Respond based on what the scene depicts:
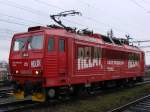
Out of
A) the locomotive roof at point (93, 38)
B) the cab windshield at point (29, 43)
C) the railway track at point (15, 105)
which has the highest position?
the locomotive roof at point (93, 38)

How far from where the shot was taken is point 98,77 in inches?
764

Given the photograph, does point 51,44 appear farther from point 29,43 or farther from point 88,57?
point 88,57

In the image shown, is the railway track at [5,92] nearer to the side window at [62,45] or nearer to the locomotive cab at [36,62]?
the locomotive cab at [36,62]

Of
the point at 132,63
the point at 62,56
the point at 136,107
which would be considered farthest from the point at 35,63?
the point at 132,63

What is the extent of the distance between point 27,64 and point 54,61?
1151mm

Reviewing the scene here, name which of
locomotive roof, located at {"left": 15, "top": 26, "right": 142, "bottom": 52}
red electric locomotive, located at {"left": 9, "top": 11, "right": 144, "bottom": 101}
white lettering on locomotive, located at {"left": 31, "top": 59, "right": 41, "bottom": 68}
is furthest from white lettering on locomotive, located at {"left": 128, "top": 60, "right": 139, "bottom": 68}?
white lettering on locomotive, located at {"left": 31, "top": 59, "right": 41, "bottom": 68}

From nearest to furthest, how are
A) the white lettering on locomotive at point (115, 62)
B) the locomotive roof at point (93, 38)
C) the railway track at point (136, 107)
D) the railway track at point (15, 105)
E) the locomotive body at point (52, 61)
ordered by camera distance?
the railway track at point (15, 105), the railway track at point (136, 107), the locomotive body at point (52, 61), the locomotive roof at point (93, 38), the white lettering on locomotive at point (115, 62)

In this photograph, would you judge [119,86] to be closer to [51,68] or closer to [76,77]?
[76,77]

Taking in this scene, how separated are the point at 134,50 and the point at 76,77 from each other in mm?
10655

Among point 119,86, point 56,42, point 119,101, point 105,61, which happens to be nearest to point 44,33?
point 56,42

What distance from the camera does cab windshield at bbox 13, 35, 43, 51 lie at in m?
15.0

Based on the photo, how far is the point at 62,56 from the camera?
15648 millimetres

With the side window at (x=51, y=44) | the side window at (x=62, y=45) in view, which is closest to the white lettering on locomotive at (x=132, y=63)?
the side window at (x=62, y=45)

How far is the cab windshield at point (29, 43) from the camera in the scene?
1498cm
